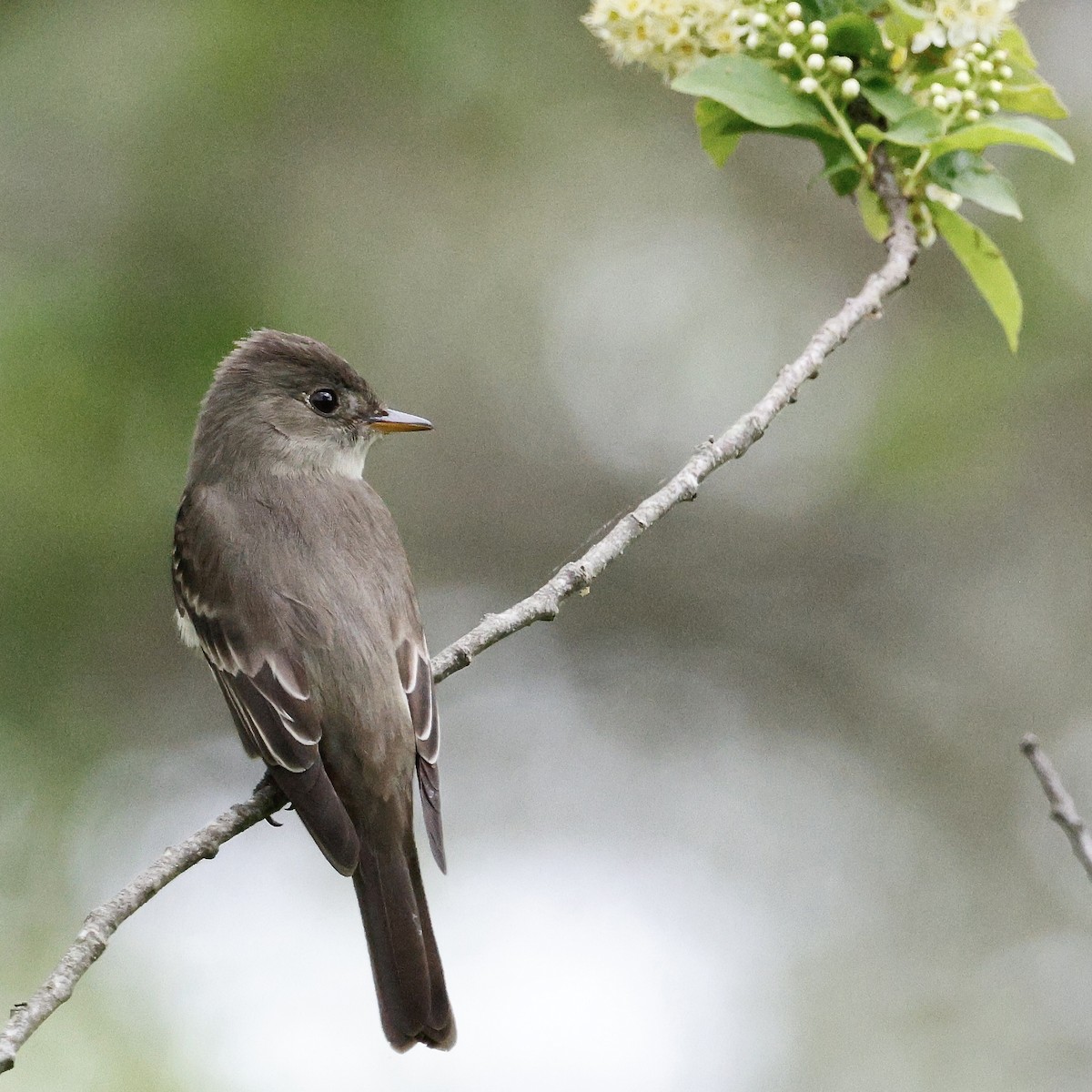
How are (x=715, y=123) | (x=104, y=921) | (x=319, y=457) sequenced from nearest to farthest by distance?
1. (x=104, y=921)
2. (x=715, y=123)
3. (x=319, y=457)

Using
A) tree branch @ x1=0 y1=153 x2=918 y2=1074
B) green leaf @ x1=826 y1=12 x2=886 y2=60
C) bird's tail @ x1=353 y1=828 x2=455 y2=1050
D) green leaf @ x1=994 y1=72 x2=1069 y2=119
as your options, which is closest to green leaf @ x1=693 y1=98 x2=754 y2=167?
green leaf @ x1=826 y1=12 x2=886 y2=60

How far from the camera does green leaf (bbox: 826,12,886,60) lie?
344cm

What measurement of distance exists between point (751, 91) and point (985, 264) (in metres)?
0.67

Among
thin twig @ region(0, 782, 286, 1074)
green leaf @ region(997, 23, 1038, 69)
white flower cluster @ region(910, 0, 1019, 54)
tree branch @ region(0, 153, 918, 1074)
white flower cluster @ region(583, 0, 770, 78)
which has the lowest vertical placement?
thin twig @ region(0, 782, 286, 1074)

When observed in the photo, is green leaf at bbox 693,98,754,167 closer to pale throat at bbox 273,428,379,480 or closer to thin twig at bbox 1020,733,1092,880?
pale throat at bbox 273,428,379,480

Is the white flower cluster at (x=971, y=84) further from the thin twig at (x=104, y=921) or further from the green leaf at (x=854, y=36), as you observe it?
the thin twig at (x=104, y=921)

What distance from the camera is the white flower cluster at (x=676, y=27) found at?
3506 millimetres

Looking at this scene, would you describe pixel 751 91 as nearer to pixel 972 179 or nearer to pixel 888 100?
pixel 888 100

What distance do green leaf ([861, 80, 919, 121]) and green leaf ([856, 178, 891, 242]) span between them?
0.24m

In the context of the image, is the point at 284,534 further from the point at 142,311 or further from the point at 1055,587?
the point at 1055,587

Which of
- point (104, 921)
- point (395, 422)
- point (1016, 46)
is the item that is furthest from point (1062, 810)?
point (395, 422)

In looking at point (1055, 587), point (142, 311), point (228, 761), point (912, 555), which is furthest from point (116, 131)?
point (1055, 587)

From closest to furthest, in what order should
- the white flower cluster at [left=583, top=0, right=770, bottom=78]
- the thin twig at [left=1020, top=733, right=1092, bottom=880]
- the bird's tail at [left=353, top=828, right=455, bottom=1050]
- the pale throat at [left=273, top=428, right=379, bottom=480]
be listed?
the thin twig at [left=1020, top=733, right=1092, bottom=880]
the white flower cluster at [left=583, top=0, right=770, bottom=78]
the bird's tail at [left=353, top=828, right=455, bottom=1050]
the pale throat at [left=273, top=428, right=379, bottom=480]

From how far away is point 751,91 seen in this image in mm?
3400
